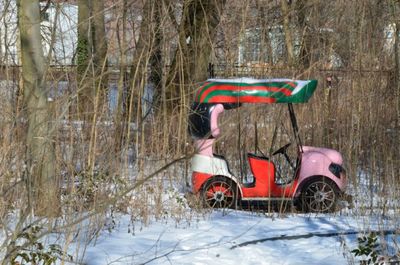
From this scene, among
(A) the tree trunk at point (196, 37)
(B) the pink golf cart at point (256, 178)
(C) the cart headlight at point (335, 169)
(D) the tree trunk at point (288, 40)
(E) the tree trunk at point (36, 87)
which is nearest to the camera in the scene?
(E) the tree trunk at point (36, 87)

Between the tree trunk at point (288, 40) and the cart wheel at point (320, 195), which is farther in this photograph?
the tree trunk at point (288, 40)

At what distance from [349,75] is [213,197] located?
4.42m

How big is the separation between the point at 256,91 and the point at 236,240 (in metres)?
1.89

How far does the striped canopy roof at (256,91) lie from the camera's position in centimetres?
841

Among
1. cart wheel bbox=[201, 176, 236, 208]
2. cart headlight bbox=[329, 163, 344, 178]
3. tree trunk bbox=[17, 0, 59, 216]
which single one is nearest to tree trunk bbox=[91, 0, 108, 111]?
tree trunk bbox=[17, 0, 59, 216]

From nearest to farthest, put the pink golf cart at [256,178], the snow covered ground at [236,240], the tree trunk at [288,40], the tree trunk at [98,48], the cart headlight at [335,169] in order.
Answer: the snow covered ground at [236,240] < the tree trunk at [98,48] < the pink golf cart at [256,178] < the cart headlight at [335,169] < the tree trunk at [288,40]

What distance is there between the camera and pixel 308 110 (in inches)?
464

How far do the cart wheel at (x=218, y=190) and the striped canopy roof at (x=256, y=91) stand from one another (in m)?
0.92

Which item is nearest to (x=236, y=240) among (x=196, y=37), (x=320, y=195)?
(x=320, y=195)

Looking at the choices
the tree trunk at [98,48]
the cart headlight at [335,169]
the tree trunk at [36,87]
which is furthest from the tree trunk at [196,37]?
the tree trunk at [36,87]

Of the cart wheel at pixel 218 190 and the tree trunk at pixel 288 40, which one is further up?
the tree trunk at pixel 288 40

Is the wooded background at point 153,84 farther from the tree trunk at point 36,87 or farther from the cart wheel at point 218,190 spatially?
the cart wheel at point 218,190

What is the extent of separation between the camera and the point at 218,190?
8750 mm

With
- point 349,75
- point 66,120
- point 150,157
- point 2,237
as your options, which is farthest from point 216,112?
point 349,75
